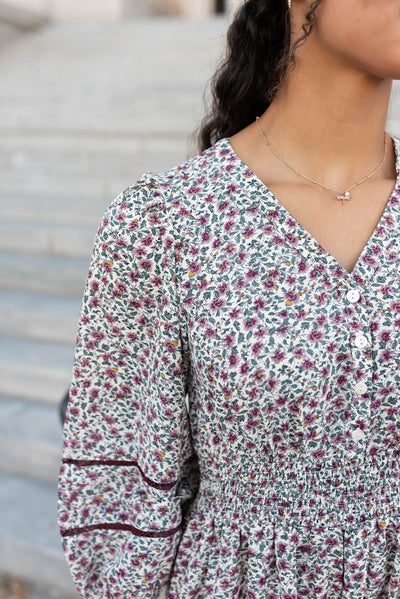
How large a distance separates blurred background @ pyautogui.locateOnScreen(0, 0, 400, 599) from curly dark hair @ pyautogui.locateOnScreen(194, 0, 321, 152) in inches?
9.4

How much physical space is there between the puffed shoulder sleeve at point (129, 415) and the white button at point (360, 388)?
0.25m

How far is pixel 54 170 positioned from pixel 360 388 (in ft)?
12.1

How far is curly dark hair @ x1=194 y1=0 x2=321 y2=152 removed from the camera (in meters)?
0.90

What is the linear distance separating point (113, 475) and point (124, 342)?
265 mm

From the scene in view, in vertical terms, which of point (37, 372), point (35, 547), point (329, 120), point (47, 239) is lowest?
point (35, 547)

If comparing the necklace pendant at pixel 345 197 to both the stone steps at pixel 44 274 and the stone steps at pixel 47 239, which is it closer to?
the stone steps at pixel 44 274

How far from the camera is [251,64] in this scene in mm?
961

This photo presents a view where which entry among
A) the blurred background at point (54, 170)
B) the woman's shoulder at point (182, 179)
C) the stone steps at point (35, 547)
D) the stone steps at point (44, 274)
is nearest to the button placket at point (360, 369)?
the woman's shoulder at point (182, 179)

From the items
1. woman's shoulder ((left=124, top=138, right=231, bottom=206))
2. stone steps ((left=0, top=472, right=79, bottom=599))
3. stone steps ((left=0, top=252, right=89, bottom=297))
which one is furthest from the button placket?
stone steps ((left=0, top=252, right=89, bottom=297))

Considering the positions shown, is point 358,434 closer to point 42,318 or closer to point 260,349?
point 260,349

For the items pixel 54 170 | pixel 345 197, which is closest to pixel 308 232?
pixel 345 197

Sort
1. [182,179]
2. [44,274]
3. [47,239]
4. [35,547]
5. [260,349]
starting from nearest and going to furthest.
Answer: [260,349] < [182,179] < [35,547] < [44,274] < [47,239]

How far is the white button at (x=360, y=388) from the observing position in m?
0.79

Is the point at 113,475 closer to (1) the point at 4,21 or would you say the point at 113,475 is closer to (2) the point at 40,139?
(2) the point at 40,139
